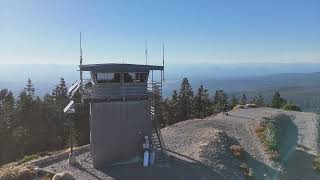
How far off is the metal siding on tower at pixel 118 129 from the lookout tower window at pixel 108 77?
152 centimetres

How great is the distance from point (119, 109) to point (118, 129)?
1.39 meters

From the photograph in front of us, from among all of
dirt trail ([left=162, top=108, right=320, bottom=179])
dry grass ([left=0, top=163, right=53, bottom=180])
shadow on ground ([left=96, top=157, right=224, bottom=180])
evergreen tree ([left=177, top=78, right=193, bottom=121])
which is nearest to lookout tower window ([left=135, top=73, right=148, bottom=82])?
shadow on ground ([left=96, top=157, right=224, bottom=180])

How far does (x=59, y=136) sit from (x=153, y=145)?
1559 inches

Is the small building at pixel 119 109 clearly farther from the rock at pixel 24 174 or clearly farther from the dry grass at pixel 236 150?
the dry grass at pixel 236 150

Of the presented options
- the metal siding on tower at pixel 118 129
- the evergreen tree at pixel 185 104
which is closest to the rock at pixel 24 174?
the metal siding on tower at pixel 118 129

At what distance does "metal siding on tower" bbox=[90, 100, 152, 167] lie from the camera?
95.9ft

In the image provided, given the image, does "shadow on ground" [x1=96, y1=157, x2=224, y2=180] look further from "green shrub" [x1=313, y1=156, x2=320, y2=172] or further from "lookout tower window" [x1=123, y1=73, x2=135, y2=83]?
"green shrub" [x1=313, y1=156, x2=320, y2=172]

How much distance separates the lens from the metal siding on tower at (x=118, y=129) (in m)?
29.2

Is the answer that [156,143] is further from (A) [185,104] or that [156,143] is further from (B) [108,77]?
(A) [185,104]

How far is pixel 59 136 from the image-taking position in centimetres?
6725

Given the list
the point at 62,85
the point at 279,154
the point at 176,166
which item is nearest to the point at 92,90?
the point at 176,166

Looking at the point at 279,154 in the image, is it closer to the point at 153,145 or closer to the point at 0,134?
the point at 153,145

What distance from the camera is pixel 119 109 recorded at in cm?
2975

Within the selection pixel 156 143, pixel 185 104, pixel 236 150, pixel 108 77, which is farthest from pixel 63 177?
pixel 185 104
